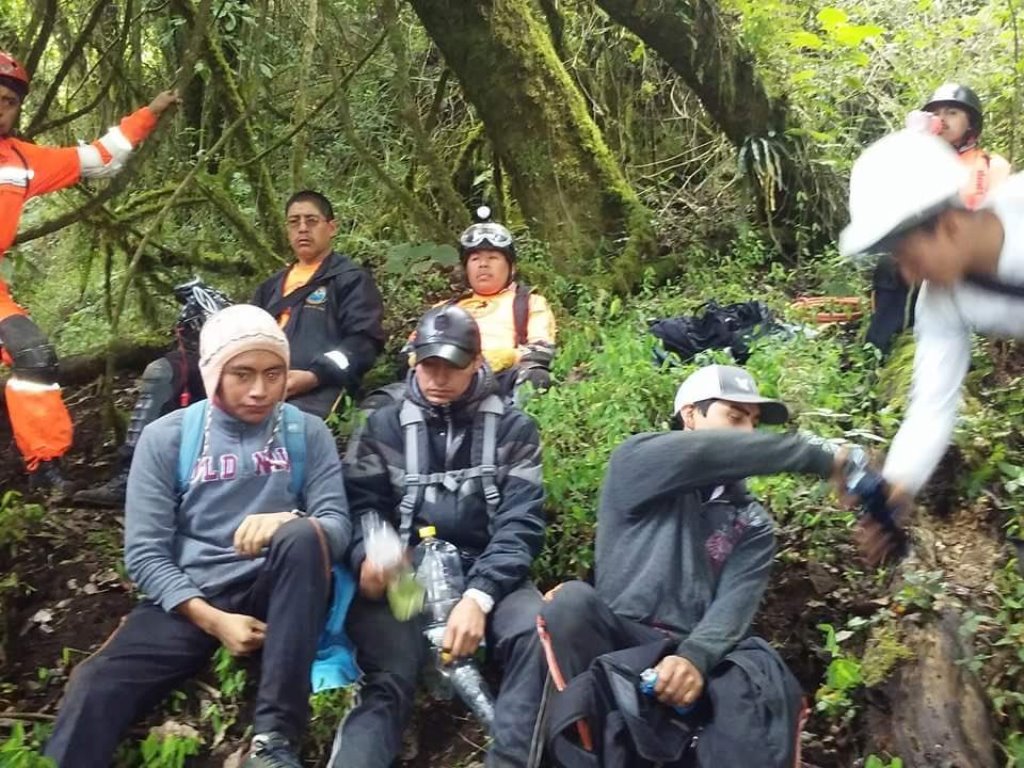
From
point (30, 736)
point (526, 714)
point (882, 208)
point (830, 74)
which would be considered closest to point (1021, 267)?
point (882, 208)

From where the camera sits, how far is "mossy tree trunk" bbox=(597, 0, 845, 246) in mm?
6789

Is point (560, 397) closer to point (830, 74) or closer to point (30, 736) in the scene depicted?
point (30, 736)

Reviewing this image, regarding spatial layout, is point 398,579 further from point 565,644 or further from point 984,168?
point 984,168

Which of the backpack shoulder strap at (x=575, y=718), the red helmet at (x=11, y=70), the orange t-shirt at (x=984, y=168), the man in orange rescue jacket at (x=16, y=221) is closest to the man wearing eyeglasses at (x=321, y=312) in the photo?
the man in orange rescue jacket at (x=16, y=221)

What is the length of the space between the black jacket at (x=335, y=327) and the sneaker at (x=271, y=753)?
204cm

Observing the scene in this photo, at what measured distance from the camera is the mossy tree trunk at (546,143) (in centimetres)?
664

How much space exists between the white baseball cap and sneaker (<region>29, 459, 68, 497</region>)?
10.1 feet

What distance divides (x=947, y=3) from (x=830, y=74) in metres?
2.04

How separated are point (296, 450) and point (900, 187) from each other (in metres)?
2.30

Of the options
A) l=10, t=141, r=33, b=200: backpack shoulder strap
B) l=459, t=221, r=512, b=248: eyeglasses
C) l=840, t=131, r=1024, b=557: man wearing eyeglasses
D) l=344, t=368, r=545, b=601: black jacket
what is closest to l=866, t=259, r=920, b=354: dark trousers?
l=459, t=221, r=512, b=248: eyeglasses

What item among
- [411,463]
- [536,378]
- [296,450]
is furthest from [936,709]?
[536,378]

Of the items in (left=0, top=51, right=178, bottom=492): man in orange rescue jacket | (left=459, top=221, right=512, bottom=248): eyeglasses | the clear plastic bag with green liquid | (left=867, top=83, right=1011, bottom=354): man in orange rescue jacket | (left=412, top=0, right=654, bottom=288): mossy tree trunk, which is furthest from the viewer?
(left=412, top=0, right=654, bottom=288): mossy tree trunk

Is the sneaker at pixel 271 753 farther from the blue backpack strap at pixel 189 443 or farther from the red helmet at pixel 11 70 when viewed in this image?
the red helmet at pixel 11 70

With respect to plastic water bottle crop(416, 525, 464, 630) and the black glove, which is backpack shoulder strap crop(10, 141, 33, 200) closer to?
the black glove
